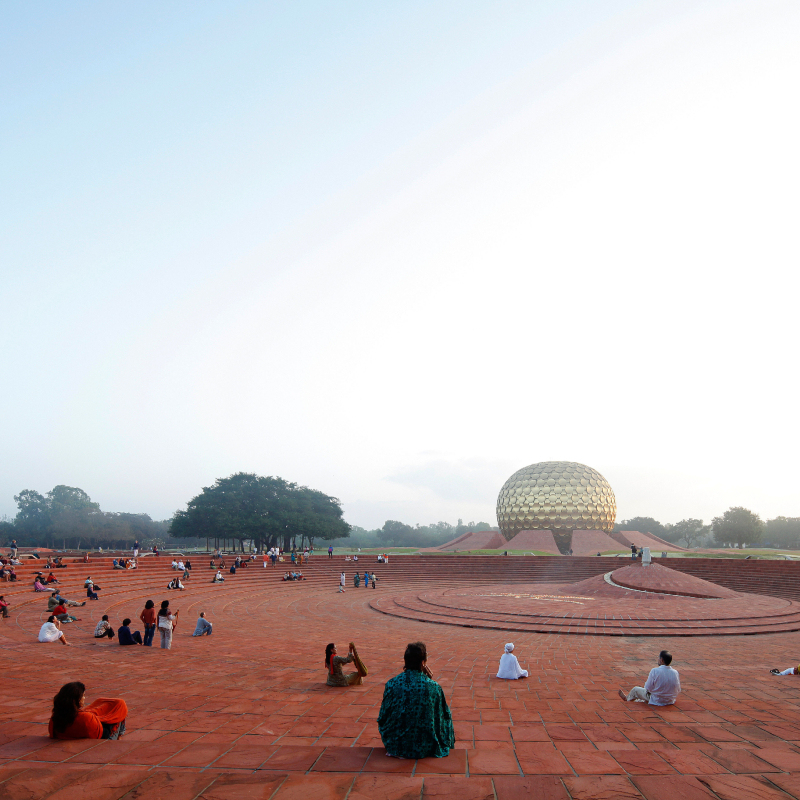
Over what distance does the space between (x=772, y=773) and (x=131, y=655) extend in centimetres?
1025

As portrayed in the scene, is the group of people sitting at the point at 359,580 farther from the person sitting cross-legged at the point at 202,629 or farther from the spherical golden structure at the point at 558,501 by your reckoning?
Result: the spherical golden structure at the point at 558,501

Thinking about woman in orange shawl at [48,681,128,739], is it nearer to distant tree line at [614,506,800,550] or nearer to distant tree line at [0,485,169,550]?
distant tree line at [614,506,800,550]

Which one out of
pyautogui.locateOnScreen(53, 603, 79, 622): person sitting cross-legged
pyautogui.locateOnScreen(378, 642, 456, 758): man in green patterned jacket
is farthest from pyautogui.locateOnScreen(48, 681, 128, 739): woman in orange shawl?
pyautogui.locateOnScreen(53, 603, 79, 622): person sitting cross-legged

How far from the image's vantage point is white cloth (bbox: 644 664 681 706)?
22.8 ft

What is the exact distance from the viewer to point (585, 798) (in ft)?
11.4

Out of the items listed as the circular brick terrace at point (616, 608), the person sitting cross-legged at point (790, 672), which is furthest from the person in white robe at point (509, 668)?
the circular brick terrace at point (616, 608)

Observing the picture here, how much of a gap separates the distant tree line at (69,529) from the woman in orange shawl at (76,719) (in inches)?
2718

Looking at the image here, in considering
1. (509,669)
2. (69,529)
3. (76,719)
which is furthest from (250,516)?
(76,719)

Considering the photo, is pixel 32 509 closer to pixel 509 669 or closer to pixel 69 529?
pixel 69 529

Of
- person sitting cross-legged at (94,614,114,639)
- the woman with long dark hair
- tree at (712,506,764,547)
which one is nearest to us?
the woman with long dark hair

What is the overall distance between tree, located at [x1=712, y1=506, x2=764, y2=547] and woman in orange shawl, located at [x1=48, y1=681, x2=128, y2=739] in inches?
2480

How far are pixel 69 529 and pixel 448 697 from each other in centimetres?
7661

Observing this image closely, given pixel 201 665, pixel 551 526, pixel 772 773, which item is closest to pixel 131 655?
pixel 201 665

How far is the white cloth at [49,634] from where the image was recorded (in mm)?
10766
